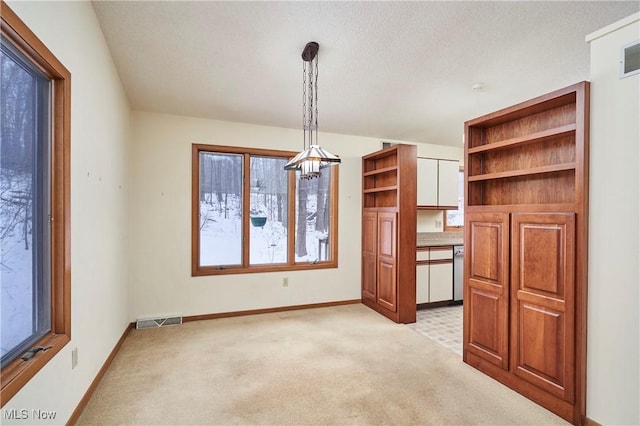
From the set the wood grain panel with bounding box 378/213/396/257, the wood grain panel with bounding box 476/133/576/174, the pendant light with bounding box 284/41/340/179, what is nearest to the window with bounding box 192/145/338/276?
the wood grain panel with bounding box 378/213/396/257

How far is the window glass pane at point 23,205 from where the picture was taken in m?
1.41

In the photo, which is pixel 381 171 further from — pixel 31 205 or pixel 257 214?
pixel 31 205

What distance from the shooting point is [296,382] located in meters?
2.51

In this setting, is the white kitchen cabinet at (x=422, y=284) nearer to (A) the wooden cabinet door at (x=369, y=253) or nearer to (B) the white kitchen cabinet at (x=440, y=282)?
(B) the white kitchen cabinet at (x=440, y=282)

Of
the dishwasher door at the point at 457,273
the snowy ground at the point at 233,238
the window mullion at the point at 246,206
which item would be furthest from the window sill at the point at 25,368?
the dishwasher door at the point at 457,273

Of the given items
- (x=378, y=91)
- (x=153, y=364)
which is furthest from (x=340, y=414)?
(x=378, y=91)

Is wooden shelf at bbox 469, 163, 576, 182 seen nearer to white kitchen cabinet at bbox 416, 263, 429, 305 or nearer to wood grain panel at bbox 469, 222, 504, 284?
wood grain panel at bbox 469, 222, 504, 284

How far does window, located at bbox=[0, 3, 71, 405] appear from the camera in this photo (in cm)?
139

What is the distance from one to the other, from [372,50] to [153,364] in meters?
3.25

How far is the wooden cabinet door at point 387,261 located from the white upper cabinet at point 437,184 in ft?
2.81

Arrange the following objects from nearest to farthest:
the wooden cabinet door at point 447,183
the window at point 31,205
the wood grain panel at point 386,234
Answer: the window at point 31,205
the wood grain panel at point 386,234
the wooden cabinet door at point 447,183

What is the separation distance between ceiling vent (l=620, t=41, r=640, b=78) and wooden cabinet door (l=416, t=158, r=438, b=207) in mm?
2926

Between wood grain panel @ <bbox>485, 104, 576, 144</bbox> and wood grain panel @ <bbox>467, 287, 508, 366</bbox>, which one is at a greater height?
wood grain panel @ <bbox>485, 104, 576, 144</bbox>

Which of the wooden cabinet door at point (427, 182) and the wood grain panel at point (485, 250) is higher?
the wooden cabinet door at point (427, 182)
